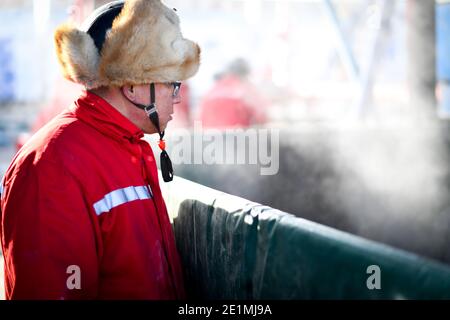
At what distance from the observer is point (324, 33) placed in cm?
1508

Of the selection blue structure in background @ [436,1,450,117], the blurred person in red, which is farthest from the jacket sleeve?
blue structure in background @ [436,1,450,117]

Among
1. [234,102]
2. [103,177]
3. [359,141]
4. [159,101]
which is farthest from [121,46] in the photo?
[234,102]

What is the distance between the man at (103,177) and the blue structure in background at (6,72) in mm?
11635

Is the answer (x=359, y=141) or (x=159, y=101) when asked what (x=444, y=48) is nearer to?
(x=359, y=141)

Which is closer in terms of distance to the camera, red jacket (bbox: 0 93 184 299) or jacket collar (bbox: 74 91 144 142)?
red jacket (bbox: 0 93 184 299)

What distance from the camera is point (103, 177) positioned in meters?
1.84

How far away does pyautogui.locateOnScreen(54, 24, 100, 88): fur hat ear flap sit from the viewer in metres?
1.96

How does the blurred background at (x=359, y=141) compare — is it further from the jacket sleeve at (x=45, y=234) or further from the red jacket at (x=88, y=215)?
the jacket sleeve at (x=45, y=234)

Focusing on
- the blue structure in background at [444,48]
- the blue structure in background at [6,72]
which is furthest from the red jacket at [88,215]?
the blue structure in background at [6,72]

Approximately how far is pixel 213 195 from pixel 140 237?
0.31 meters

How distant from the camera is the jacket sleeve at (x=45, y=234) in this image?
165cm

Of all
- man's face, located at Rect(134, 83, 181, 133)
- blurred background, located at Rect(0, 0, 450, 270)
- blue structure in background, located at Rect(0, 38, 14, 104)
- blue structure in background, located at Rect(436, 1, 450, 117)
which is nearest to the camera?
man's face, located at Rect(134, 83, 181, 133)

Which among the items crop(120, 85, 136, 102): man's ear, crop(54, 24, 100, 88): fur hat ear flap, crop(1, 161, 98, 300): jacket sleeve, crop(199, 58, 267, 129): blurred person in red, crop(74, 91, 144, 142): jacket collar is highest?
crop(199, 58, 267, 129): blurred person in red

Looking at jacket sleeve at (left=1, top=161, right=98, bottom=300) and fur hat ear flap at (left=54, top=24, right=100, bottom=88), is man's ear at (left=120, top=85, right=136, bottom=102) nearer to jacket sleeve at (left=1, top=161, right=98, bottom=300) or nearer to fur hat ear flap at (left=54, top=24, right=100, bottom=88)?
fur hat ear flap at (left=54, top=24, right=100, bottom=88)
